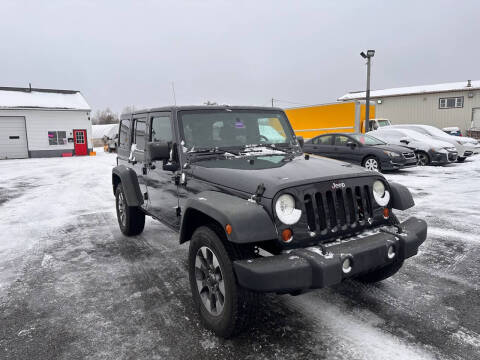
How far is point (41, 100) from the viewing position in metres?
28.6

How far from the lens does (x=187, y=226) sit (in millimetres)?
3256

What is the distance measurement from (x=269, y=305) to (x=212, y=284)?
0.74 meters

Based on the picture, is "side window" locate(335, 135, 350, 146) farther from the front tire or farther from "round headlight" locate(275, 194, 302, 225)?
"round headlight" locate(275, 194, 302, 225)

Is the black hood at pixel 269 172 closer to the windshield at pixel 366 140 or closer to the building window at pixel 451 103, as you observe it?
the windshield at pixel 366 140

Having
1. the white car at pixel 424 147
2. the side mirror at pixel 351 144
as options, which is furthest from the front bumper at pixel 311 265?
the white car at pixel 424 147

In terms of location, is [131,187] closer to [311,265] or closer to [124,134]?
[124,134]

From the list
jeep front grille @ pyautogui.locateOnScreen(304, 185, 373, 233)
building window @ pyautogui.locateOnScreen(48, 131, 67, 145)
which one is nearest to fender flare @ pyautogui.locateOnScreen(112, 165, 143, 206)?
jeep front grille @ pyautogui.locateOnScreen(304, 185, 373, 233)

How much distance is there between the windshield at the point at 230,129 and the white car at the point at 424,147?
1024cm

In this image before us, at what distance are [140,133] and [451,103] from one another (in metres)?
34.5

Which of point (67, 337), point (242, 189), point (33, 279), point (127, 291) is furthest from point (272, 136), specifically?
point (33, 279)

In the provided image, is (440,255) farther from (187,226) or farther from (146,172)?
(146,172)

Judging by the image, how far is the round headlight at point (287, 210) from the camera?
2574 millimetres

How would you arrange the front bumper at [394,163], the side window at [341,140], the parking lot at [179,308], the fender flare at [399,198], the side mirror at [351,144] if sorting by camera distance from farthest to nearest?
the side window at [341,140] < the side mirror at [351,144] < the front bumper at [394,163] < the fender flare at [399,198] < the parking lot at [179,308]

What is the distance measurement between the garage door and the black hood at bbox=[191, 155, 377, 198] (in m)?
28.1
